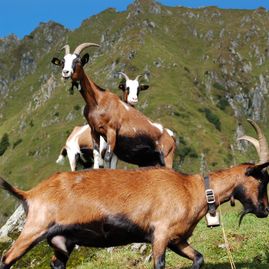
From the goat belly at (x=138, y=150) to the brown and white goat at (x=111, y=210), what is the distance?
167 inches

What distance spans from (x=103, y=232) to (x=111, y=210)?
0.37 meters

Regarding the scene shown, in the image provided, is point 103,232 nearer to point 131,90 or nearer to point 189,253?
point 189,253

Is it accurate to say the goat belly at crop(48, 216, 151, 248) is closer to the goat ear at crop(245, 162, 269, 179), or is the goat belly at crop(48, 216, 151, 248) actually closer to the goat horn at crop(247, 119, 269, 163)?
the goat ear at crop(245, 162, 269, 179)

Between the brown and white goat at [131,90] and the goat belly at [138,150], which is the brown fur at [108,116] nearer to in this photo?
the goat belly at [138,150]

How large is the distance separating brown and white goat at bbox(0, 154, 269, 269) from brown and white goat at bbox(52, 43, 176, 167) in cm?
391

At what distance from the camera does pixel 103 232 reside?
8.28m

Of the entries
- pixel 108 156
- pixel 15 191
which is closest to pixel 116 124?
pixel 108 156

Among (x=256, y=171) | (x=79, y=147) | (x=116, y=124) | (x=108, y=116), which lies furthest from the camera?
(x=79, y=147)

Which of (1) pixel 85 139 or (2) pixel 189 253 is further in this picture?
(1) pixel 85 139

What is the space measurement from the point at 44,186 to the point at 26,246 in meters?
1.00

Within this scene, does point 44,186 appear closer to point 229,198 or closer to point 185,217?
point 185,217

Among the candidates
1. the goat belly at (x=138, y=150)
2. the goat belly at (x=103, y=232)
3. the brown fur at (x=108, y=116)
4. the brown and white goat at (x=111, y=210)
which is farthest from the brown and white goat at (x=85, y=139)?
the goat belly at (x=103, y=232)

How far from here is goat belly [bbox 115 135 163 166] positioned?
1330cm

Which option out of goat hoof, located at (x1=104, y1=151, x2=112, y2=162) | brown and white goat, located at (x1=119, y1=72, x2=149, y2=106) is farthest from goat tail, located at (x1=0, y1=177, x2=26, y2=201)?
brown and white goat, located at (x1=119, y1=72, x2=149, y2=106)
